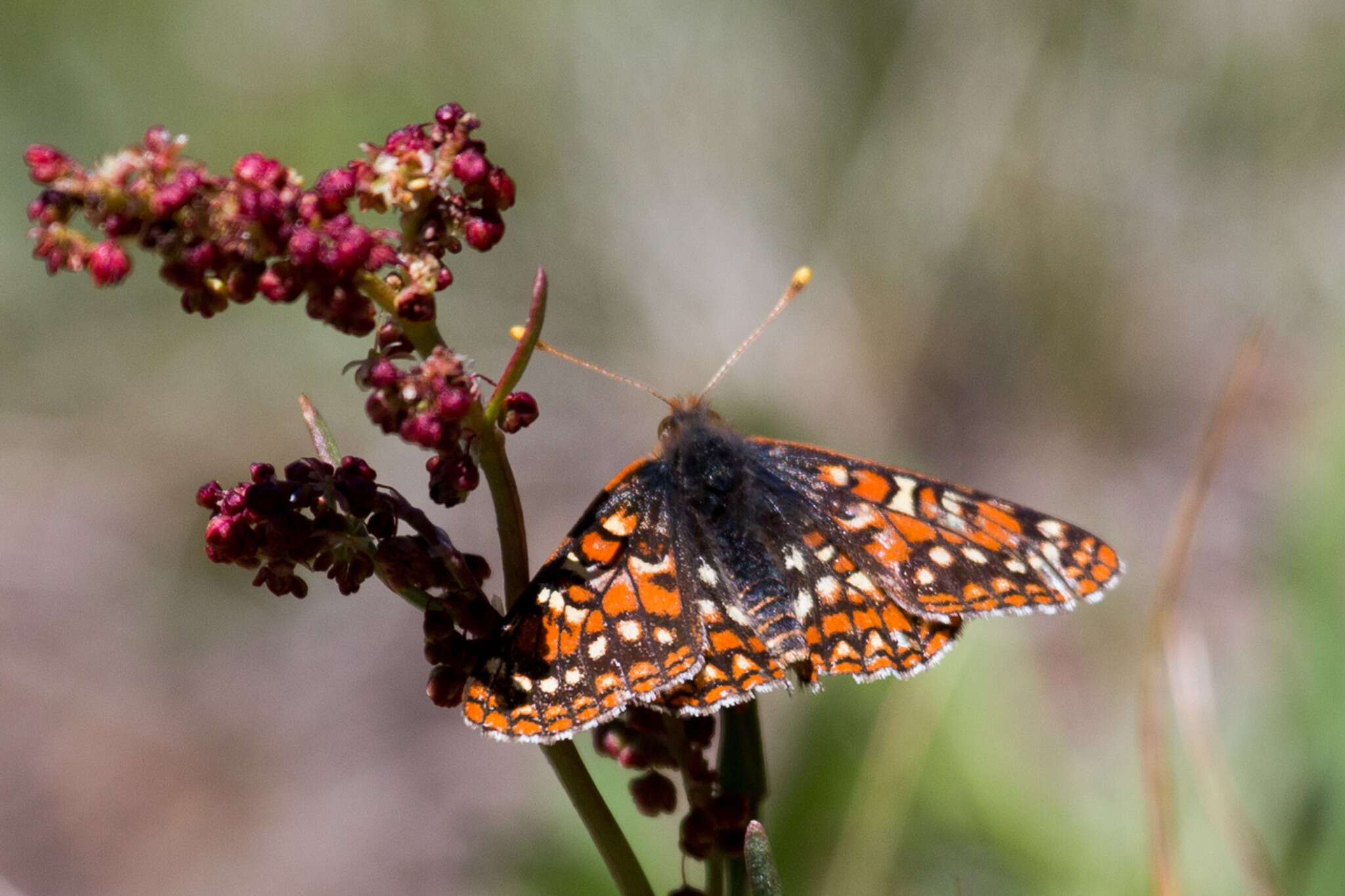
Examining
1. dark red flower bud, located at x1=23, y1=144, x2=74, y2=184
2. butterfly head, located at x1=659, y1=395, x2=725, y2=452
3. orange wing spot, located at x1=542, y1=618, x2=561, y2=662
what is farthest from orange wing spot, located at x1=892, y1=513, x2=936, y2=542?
dark red flower bud, located at x1=23, y1=144, x2=74, y2=184

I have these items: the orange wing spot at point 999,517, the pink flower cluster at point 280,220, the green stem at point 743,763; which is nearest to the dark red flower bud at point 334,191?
the pink flower cluster at point 280,220

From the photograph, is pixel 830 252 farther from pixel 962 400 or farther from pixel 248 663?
pixel 248 663

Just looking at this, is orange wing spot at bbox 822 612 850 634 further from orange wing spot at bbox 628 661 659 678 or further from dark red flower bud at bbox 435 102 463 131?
dark red flower bud at bbox 435 102 463 131

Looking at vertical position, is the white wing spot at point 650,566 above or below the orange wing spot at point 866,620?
below

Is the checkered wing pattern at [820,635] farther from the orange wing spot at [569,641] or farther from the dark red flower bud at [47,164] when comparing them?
the dark red flower bud at [47,164]

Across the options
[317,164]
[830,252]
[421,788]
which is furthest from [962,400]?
[317,164]

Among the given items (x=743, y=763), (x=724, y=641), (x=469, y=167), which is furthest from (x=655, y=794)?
(x=469, y=167)
